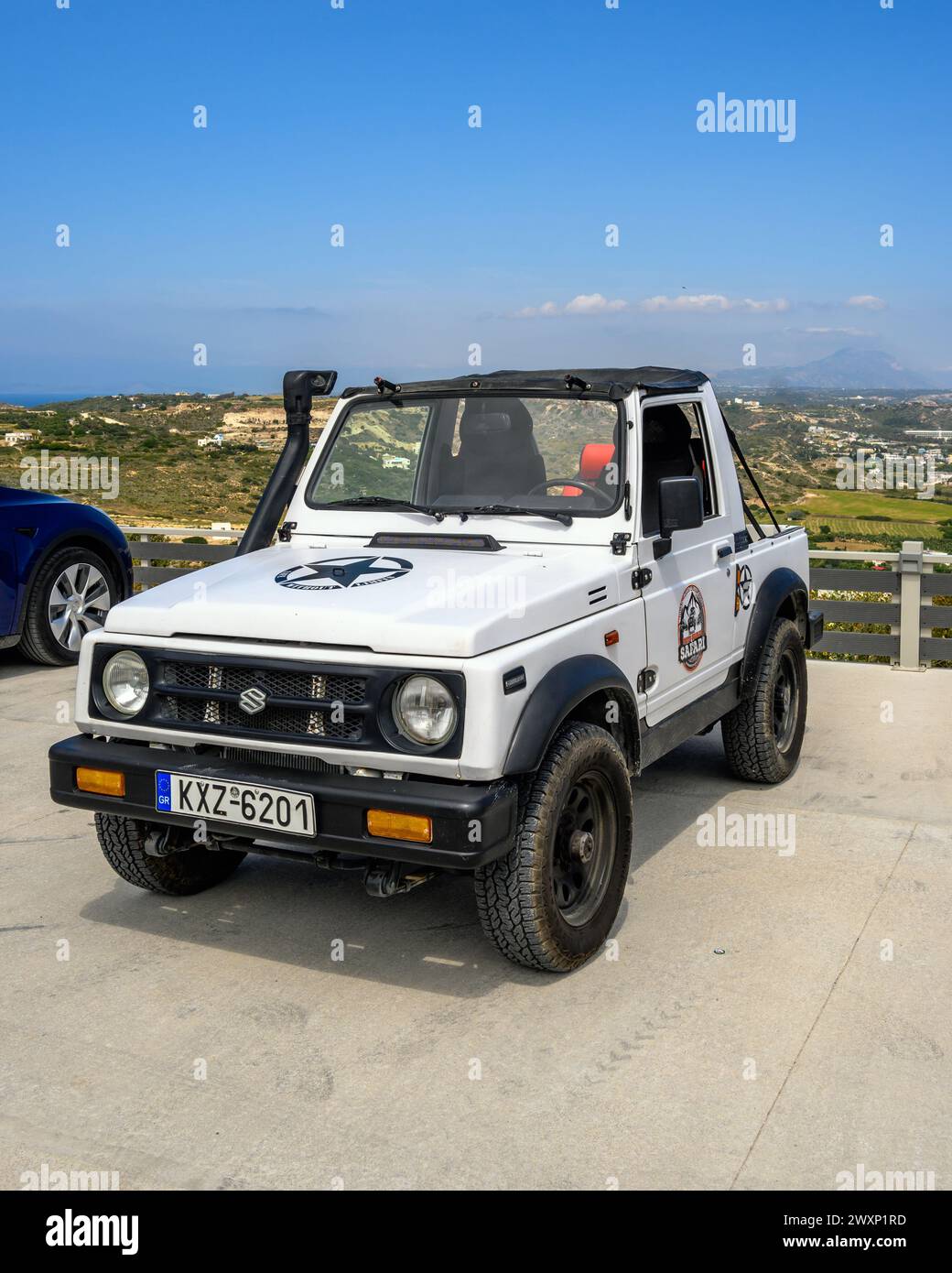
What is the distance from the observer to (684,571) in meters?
5.38

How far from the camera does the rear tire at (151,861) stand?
15.6 feet

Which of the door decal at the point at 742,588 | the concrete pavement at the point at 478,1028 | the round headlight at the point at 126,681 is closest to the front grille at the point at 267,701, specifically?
the round headlight at the point at 126,681

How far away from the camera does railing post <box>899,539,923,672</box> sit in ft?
31.6

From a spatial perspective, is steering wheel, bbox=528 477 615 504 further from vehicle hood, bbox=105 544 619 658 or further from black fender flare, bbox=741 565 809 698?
black fender flare, bbox=741 565 809 698

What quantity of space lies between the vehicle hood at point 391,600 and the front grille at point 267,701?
117 millimetres

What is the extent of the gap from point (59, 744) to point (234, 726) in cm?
75

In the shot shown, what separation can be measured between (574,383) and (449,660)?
184cm

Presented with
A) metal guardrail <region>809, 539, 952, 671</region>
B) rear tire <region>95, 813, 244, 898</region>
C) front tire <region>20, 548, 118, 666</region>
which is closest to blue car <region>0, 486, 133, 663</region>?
front tire <region>20, 548, 118, 666</region>

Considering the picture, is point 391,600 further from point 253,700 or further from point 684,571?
point 684,571

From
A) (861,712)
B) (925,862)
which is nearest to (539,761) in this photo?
(925,862)

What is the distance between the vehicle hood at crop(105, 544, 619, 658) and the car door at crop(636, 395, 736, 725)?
386mm

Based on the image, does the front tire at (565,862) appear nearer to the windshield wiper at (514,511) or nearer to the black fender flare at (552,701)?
the black fender flare at (552,701)

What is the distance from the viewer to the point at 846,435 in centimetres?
1432

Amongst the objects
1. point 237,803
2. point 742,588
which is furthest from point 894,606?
point 237,803
